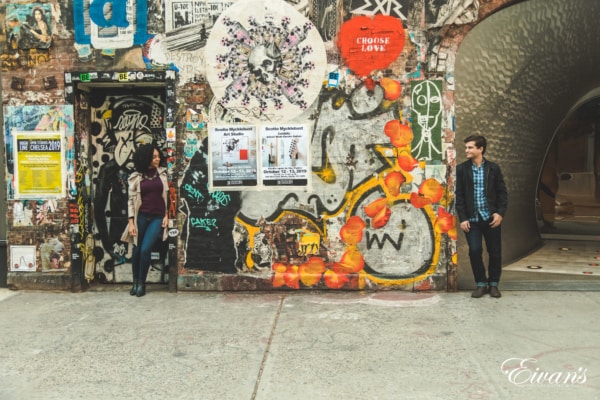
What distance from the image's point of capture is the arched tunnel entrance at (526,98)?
265 inches

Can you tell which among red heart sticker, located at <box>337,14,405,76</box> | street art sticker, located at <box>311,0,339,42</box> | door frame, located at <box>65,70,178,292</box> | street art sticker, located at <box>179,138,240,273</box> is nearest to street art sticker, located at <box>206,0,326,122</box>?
street art sticker, located at <box>311,0,339,42</box>

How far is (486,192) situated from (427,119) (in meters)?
1.08

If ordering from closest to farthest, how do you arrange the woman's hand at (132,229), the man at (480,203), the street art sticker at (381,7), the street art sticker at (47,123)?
the man at (480,203), the street art sticker at (381,7), the woman's hand at (132,229), the street art sticker at (47,123)

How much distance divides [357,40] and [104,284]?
4.40 meters

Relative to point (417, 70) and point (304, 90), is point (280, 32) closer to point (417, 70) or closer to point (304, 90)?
point (304, 90)

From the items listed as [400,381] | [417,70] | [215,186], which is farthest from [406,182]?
[400,381]

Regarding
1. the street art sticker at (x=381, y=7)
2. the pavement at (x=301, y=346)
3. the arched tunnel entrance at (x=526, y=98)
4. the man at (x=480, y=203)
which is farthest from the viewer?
the arched tunnel entrance at (x=526, y=98)

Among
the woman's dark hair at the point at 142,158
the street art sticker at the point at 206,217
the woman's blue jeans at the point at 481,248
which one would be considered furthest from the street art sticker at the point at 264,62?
the woman's blue jeans at the point at 481,248

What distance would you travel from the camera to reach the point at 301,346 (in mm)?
4648

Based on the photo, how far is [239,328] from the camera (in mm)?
5133

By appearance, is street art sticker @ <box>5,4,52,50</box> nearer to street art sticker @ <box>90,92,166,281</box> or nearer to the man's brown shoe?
street art sticker @ <box>90,92,166,281</box>

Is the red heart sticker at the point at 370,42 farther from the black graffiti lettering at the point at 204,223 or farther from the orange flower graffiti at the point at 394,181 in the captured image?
the black graffiti lettering at the point at 204,223

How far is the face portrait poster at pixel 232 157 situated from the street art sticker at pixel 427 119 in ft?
6.30

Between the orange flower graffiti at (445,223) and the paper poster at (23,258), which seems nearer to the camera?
the orange flower graffiti at (445,223)
